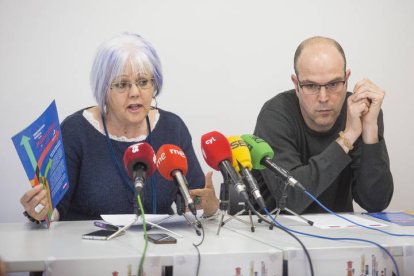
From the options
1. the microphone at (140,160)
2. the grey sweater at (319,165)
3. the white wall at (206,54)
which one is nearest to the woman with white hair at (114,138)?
the grey sweater at (319,165)

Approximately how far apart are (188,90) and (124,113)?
0.89 meters

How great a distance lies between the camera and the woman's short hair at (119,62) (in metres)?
1.97

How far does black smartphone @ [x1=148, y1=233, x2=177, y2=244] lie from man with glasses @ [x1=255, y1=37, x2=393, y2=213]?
671 millimetres

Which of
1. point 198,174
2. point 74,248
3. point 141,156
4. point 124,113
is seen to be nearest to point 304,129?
point 198,174

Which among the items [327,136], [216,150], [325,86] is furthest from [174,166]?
[327,136]

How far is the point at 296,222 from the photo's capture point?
1654mm

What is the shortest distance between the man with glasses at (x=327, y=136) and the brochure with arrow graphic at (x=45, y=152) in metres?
0.85

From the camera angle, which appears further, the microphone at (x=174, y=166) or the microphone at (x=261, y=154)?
the microphone at (x=261, y=154)

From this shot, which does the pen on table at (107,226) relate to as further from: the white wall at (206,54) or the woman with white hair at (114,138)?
the white wall at (206,54)

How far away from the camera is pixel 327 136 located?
2221 mm

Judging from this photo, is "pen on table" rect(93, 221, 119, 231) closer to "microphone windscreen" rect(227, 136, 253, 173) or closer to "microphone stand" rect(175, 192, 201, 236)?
"microphone stand" rect(175, 192, 201, 236)

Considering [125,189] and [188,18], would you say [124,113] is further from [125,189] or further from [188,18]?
[188,18]

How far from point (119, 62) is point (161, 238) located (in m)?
0.91

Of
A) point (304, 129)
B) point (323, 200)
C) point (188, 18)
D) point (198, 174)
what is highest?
point (188, 18)
